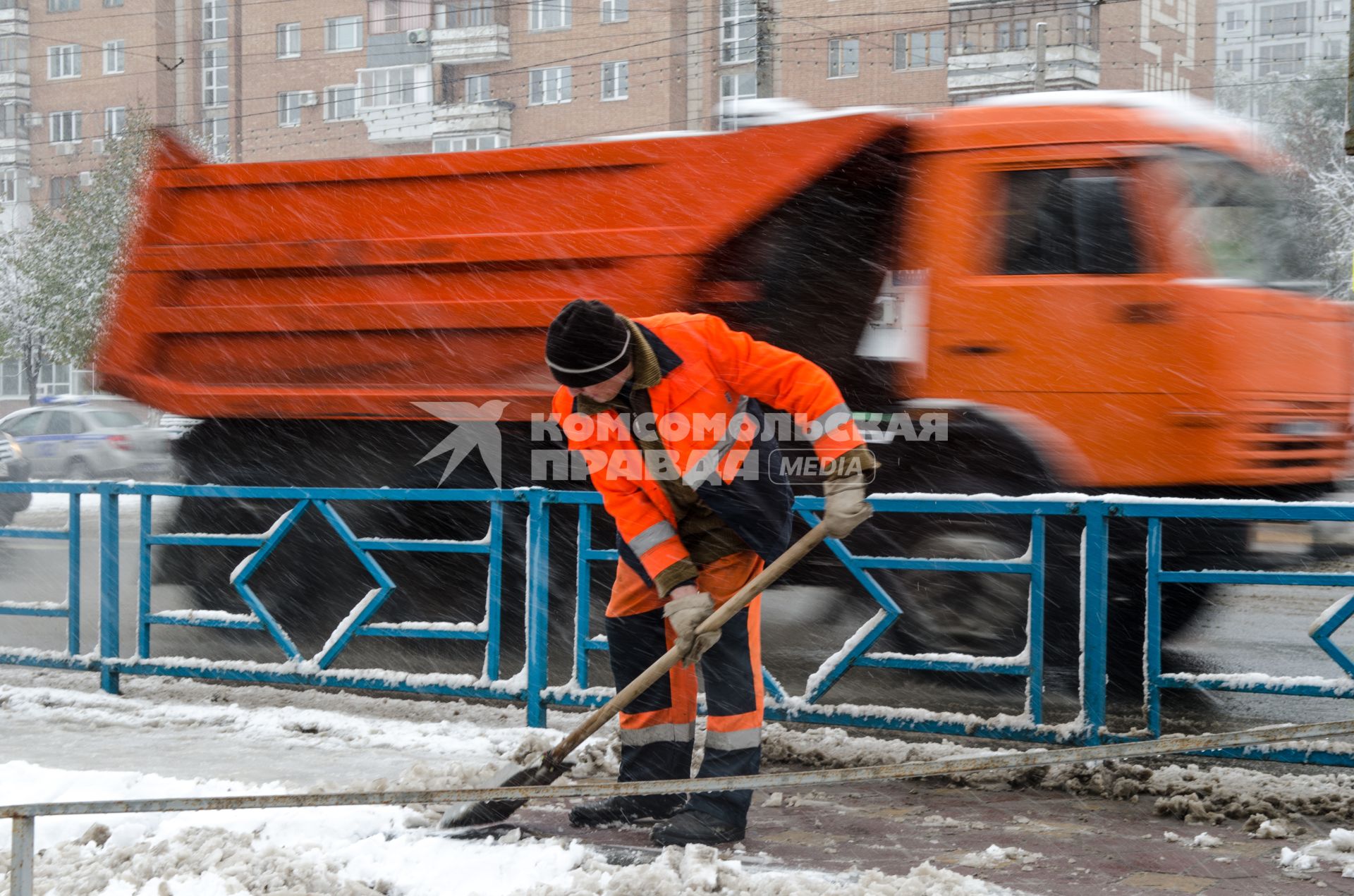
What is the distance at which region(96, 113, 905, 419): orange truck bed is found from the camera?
7145mm

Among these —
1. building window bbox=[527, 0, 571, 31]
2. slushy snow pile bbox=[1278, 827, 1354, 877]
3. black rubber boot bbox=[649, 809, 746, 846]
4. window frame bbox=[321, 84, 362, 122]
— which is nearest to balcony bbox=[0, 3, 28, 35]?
window frame bbox=[321, 84, 362, 122]

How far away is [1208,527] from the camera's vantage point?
20.1 ft

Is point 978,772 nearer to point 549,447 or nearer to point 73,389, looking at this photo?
point 549,447

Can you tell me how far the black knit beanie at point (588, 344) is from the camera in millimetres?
3637

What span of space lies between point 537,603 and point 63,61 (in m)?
47.9

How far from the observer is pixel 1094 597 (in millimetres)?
4680

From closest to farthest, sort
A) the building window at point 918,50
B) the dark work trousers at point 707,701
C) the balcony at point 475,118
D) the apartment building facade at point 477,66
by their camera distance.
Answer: the dark work trousers at point 707,701, the apartment building facade at point 477,66, the building window at point 918,50, the balcony at point 475,118

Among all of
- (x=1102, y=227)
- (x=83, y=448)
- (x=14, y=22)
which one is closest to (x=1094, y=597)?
(x=1102, y=227)

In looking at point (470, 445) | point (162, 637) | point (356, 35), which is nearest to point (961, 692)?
point (470, 445)

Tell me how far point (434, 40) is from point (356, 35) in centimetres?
355

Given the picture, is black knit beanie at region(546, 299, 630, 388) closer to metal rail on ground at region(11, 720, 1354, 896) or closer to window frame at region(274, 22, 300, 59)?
metal rail on ground at region(11, 720, 1354, 896)

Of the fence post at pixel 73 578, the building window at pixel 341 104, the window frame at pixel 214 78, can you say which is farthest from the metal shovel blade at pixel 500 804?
the window frame at pixel 214 78

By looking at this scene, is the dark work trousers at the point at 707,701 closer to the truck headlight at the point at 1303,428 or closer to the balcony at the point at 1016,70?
the truck headlight at the point at 1303,428

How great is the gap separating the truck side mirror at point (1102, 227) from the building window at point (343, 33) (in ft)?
128
